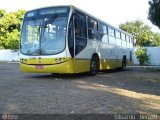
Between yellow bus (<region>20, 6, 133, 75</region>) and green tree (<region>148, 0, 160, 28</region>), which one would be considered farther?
green tree (<region>148, 0, 160, 28</region>)

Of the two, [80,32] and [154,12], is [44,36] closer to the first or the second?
[80,32]

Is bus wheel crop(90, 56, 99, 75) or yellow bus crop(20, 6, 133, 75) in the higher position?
yellow bus crop(20, 6, 133, 75)

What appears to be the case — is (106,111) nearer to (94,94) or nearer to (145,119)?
(145,119)

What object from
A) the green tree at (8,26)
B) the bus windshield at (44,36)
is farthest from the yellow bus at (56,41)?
the green tree at (8,26)

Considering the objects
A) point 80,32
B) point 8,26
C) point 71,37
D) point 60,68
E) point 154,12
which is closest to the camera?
point 60,68

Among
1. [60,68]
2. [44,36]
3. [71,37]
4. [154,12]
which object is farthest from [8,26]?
[60,68]

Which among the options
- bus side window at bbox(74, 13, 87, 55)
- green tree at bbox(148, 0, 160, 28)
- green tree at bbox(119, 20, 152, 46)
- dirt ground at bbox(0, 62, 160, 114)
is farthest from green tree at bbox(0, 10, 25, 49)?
dirt ground at bbox(0, 62, 160, 114)

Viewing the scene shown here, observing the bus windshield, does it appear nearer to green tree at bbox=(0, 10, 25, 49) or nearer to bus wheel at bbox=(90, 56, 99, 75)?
bus wheel at bbox=(90, 56, 99, 75)

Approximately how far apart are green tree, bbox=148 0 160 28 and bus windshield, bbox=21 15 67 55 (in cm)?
987

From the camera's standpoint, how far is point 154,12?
23094 mm

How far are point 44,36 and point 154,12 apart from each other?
10679 mm

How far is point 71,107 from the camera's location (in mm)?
7809

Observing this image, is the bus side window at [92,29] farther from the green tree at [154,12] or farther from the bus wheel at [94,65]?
the green tree at [154,12]

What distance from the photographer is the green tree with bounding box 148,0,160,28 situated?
74.3 ft
